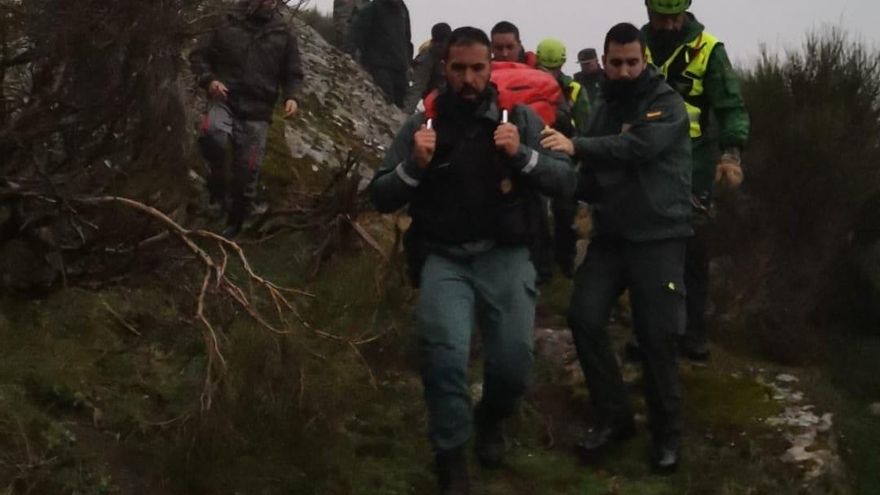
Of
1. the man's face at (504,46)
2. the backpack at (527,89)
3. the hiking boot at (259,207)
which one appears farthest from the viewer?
the hiking boot at (259,207)

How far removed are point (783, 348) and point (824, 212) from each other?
1.24 meters

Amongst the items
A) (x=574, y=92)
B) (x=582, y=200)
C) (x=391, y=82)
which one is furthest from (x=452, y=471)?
(x=391, y=82)

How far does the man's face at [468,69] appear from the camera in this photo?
5367 mm

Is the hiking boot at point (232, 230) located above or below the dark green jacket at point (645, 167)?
below

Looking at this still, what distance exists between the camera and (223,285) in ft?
19.4

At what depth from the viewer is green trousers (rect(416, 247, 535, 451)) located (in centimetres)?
528

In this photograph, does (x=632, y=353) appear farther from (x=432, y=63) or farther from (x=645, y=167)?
(x=432, y=63)

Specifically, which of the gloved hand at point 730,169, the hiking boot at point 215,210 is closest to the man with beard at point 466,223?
the gloved hand at point 730,169

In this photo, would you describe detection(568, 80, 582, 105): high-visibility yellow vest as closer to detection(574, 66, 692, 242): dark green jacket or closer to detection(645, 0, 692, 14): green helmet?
detection(645, 0, 692, 14): green helmet

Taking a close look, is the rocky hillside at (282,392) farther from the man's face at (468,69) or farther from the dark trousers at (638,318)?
the man's face at (468,69)

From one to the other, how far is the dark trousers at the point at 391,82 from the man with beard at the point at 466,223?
9396 mm

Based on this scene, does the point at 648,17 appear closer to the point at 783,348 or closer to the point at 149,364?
the point at 783,348

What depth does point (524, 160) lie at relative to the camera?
5.30 m

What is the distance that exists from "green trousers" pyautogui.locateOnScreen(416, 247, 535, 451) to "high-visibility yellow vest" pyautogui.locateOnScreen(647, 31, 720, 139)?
164cm
